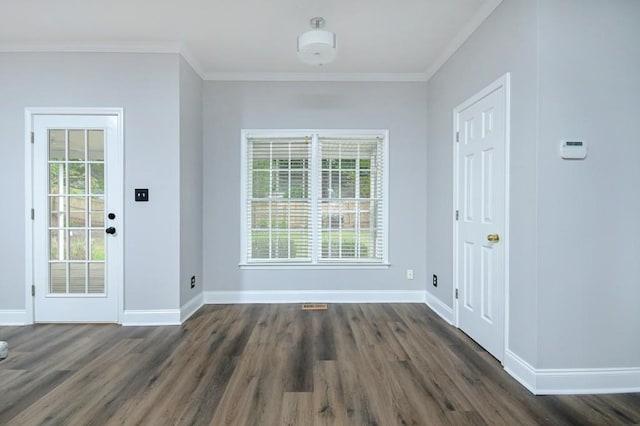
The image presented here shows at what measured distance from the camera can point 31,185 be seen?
10.7 ft

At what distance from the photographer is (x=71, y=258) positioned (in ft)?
10.7

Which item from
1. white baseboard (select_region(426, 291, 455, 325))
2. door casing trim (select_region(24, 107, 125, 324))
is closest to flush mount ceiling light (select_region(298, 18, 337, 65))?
door casing trim (select_region(24, 107, 125, 324))

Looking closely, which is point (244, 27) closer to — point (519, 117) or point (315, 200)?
point (315, 200)

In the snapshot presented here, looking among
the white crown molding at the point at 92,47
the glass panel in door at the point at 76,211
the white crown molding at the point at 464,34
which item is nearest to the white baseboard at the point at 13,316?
the glass panel in door at the point at 76,211

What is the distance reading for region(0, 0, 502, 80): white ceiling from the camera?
2.62 metres

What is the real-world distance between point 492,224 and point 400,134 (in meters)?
1.85

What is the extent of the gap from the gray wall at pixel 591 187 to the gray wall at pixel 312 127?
1977 millimetres

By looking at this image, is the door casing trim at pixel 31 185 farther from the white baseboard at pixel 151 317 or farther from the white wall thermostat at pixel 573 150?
the white wall thermostat at pixel 573 150

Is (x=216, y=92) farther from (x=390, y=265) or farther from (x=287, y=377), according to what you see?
(x=287, y=377)

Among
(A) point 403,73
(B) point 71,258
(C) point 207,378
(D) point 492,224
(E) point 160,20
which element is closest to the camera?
(C) point 207,378

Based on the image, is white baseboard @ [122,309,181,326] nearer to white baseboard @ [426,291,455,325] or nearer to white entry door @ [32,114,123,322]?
white entry door @ [32,114,123,322]

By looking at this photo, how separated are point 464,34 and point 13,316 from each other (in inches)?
205

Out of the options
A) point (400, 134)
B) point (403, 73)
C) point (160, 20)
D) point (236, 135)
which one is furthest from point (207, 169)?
point (403, 73)

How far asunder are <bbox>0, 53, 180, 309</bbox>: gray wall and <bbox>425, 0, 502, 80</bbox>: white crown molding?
278 centimetres
